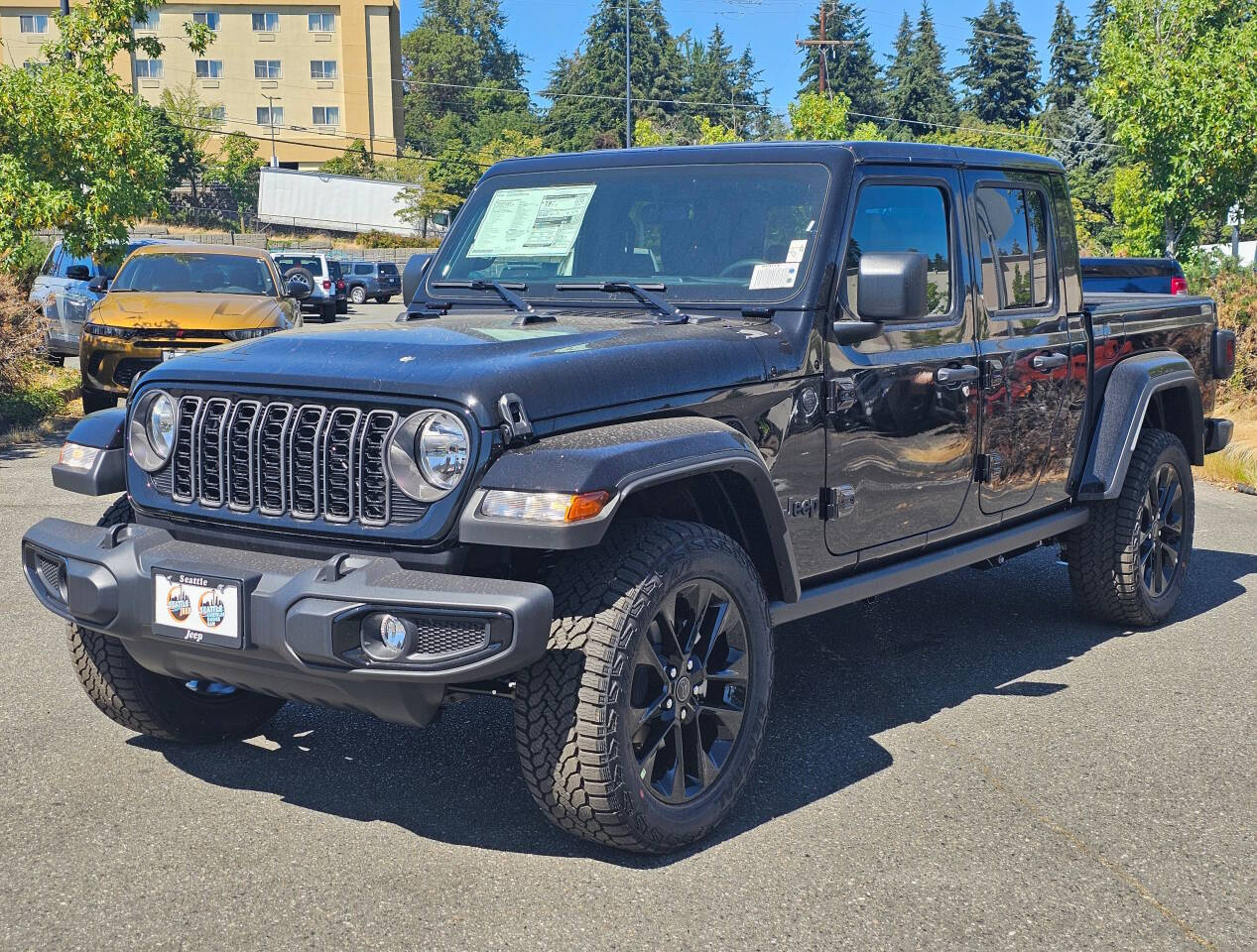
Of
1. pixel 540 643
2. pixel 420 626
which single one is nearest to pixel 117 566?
pixel 420 626

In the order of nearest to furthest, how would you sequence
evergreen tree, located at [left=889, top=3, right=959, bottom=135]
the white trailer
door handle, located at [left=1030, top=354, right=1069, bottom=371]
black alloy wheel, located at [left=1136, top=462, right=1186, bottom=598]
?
door handle, located at [left=1030, top=354, right=1069, bottom=371] < black alloy wheel, located at [left=1136, top=462, right=1186, bottom=598] < the white trailer < evergreen tree, located at [left=889, top=3, right=959, bottom=135]

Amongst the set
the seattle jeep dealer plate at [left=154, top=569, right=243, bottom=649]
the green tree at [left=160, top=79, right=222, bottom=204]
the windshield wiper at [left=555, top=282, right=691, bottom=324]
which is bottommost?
the seattle jeep dealer plate at [left=154, top=569, right=243, bottom=649]

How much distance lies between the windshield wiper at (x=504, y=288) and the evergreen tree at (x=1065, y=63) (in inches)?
3330

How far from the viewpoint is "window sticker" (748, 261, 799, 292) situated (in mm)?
4734

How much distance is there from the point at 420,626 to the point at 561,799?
0.63m

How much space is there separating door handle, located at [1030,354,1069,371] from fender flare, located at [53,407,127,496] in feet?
11.3

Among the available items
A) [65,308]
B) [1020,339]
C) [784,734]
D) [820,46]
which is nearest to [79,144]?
[65,308]

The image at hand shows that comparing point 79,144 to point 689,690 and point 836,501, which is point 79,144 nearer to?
point 836,501

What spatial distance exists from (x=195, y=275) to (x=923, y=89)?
76782mm

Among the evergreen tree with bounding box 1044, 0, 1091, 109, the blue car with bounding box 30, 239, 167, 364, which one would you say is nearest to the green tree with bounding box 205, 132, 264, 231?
the evergreen tree with bounding box 1044, 0, 1091, 109

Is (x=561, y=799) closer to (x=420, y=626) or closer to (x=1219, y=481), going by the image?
(x=420, y=626)

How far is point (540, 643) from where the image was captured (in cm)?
347

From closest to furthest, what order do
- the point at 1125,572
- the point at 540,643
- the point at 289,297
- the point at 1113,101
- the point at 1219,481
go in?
the point at 540,643
the point at 1125,572
the point at 1219,481
the point at 289,297
the point at 1113,101

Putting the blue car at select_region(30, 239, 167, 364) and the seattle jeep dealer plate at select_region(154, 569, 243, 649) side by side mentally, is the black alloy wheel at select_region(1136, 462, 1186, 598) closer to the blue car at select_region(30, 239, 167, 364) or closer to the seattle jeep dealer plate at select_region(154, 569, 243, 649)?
the seattle jeep dealer plate at select_region(154, 569, 243, 649)
